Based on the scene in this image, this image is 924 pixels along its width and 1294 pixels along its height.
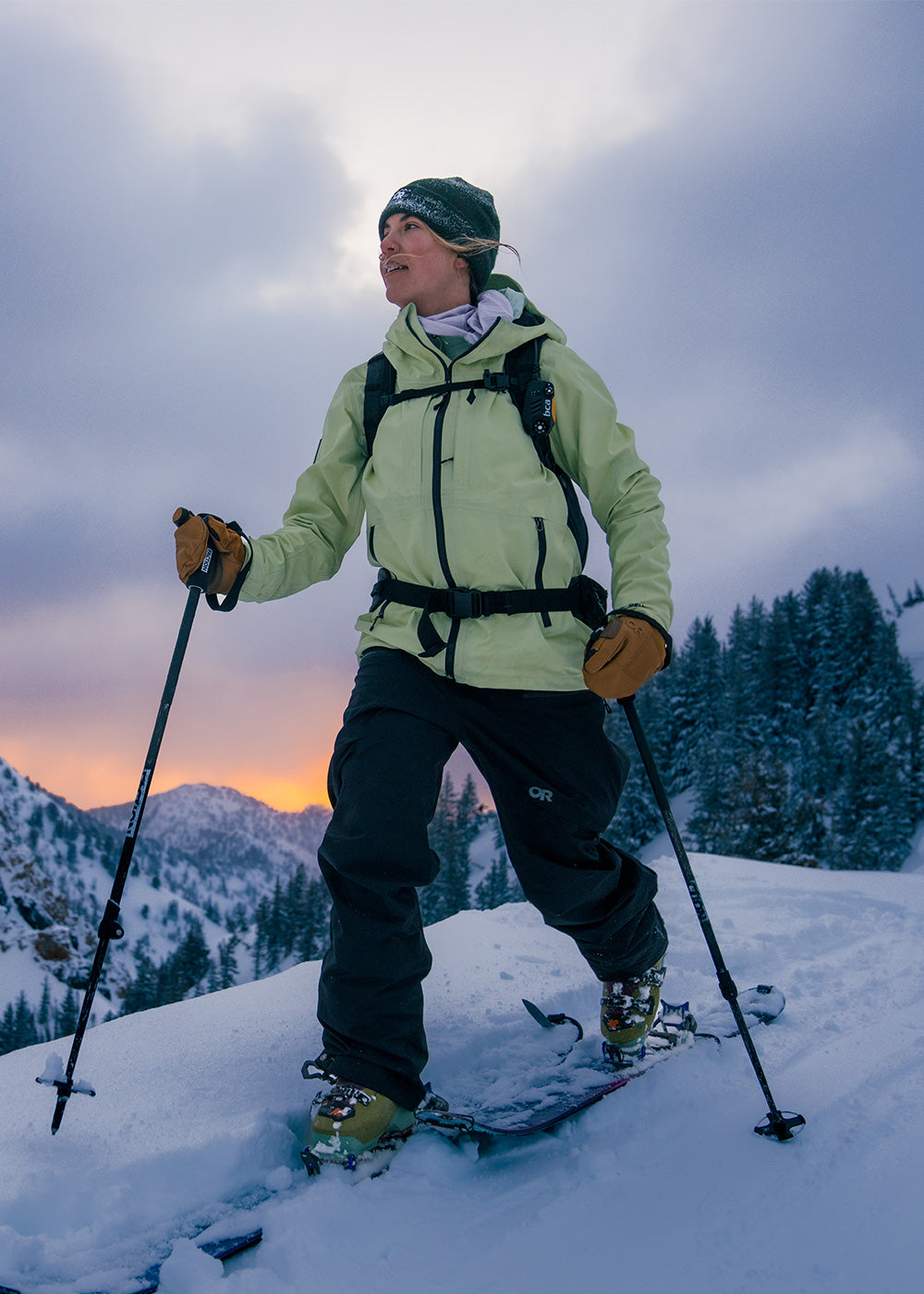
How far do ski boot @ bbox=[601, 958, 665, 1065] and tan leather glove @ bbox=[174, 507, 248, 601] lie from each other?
217 centimetres

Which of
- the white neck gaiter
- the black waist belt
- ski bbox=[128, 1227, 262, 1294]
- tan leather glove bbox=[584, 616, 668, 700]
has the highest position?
the white neck gaiter

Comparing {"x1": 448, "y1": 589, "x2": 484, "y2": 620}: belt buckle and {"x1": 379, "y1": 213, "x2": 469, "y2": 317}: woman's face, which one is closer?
{"x1": 448, "y1": 589, "x2": 484, "y2": 620}: belt buckle

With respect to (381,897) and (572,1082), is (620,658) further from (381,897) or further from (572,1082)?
(572,1082)

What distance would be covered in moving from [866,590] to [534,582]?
7361 cm

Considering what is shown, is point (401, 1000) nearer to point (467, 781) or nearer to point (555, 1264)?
point (555, 1264)

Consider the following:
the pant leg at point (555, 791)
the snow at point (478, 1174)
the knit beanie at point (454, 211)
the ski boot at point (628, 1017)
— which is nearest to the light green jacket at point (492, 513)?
the pant leg at point (555, 791)

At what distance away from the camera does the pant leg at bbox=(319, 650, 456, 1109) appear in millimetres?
2451

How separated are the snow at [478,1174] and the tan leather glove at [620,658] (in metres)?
1.38

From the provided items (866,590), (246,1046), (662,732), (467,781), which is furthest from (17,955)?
(246,1046)

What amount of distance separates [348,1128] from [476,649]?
1493 millimetres

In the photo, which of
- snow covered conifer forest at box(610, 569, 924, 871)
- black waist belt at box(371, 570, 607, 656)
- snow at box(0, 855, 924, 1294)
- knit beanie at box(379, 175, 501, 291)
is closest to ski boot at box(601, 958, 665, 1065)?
snow at box(0, 855, 924, 1294)

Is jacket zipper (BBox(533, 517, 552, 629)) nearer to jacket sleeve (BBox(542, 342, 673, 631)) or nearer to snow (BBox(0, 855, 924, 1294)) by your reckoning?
jacket sleeve (BBox(542, 342, 673, 631))

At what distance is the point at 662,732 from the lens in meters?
62.0

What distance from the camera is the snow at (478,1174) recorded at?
68.6 inches
